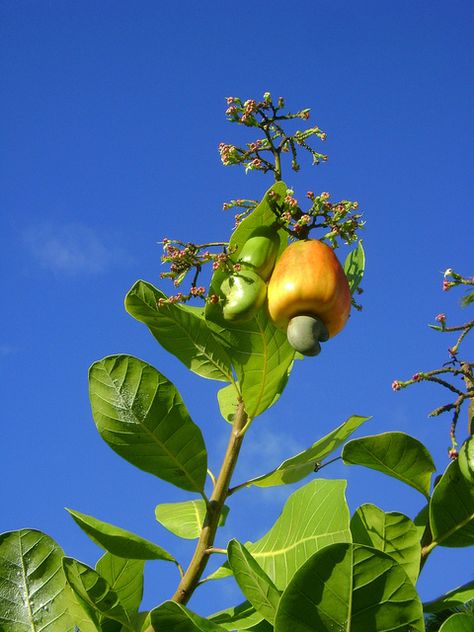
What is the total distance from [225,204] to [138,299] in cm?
42

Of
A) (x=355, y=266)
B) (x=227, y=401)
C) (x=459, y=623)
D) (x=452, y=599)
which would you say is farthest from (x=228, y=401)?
(x=459, y=623)

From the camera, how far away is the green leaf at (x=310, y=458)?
Result: 251 centimetres

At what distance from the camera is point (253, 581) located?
2092mm

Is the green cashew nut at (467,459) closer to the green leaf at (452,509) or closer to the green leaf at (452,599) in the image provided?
the green leaf at (452,509)

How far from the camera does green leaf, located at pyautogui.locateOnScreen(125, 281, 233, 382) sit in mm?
2500

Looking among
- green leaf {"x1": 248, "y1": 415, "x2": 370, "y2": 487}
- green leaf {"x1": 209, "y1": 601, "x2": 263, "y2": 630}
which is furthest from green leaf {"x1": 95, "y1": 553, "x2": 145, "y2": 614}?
green leaf {"x1": 248, "y1": 415, "x2": 370, "y2": 487}

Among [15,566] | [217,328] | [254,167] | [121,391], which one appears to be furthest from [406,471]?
[15,566]

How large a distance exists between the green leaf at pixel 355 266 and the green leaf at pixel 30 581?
1.30 metres

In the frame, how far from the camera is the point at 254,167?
253 cm

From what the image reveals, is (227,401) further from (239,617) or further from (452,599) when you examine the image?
(452,599)

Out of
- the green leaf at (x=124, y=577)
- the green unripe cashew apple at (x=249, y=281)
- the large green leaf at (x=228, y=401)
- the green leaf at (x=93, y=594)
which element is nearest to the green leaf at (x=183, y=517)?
the green leaf at (x=124, y=577)

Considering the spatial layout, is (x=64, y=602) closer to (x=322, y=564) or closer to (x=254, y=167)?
(x=322, y=564)

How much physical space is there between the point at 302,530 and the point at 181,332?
28.8 inches

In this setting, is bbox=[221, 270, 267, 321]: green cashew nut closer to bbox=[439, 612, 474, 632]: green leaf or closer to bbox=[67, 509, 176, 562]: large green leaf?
bbox=[67, 509, 176, 562]: large green leaf
